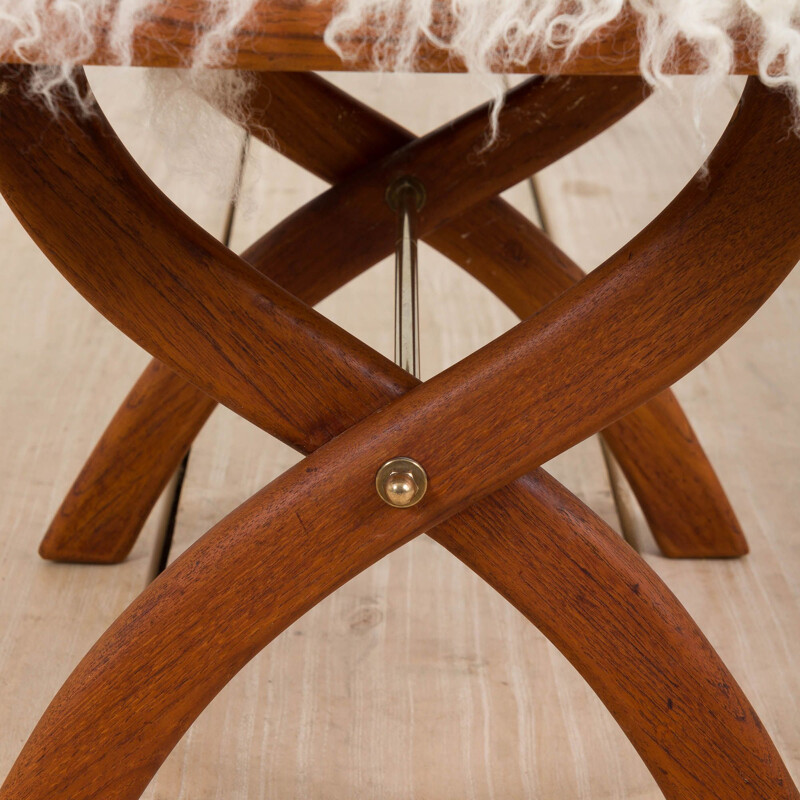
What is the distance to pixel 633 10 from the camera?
33 centimetres

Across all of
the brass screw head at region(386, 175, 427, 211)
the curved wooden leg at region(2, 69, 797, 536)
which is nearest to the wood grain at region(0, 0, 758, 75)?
the curved wooden leg at region(2, 69, 797, 536)

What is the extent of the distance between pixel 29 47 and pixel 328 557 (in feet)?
0.84

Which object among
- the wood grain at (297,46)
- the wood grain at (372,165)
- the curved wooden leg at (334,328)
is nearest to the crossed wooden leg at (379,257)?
the wood grain at (372,165)

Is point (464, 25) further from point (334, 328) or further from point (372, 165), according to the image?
point (372, 165)

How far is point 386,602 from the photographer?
0.84m

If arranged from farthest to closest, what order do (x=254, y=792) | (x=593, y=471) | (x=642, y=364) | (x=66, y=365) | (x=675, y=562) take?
(x=66, y=365)
(x=593, y=471)
(x=675, y=562)
(x=254, y=792)
(x=642, y=364)

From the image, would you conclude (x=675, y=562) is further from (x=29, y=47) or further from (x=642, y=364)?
(x=29, y=47)

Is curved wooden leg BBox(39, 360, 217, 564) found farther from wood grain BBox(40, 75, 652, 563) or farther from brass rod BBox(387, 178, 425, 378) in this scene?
brass rod BBox(387, 178, 425, 378)

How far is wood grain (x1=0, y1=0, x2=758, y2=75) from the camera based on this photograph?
0.33 metres

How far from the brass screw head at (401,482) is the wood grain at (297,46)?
0.65 feet

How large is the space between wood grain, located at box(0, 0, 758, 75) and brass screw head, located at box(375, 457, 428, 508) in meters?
0.20

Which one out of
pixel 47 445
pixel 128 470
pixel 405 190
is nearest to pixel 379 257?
pixel 405 190

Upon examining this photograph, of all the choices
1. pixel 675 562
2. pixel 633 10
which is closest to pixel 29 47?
pixel 633 10

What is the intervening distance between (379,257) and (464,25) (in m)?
0.45
